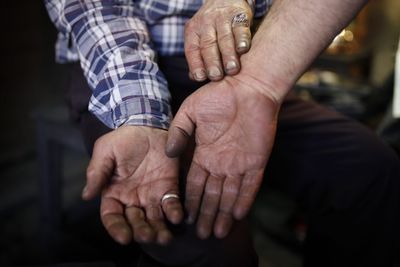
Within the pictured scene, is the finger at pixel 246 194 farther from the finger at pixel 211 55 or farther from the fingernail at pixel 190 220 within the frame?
the finger at pixel 211 55

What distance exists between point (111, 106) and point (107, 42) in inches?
4.9

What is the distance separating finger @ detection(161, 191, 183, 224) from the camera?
0.63m

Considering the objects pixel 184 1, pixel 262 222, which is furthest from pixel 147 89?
pixel 262 222

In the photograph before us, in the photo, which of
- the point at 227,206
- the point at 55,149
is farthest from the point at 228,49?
the point at 55,149

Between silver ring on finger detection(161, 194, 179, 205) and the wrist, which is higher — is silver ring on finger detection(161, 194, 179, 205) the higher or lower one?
the lower one

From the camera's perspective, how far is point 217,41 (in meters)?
0.74

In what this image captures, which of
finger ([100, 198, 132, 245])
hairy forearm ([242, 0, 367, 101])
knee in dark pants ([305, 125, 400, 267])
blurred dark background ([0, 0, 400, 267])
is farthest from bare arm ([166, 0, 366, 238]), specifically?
blurred dark background ([0, 0, 400, 267])

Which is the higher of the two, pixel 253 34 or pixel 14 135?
pixel 253 34

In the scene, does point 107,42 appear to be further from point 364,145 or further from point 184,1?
point 364,145

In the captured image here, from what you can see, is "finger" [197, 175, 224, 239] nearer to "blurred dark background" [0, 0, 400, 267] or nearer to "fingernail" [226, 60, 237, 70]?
"fingernail" [226, 60, 237, 70]

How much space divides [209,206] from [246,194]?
2.5 inches

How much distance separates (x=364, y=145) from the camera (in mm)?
895

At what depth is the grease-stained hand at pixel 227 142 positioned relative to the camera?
0.70 metres

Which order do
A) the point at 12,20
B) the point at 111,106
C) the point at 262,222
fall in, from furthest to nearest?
the point at 12,20
the point at 262,222
the point at 111,106
